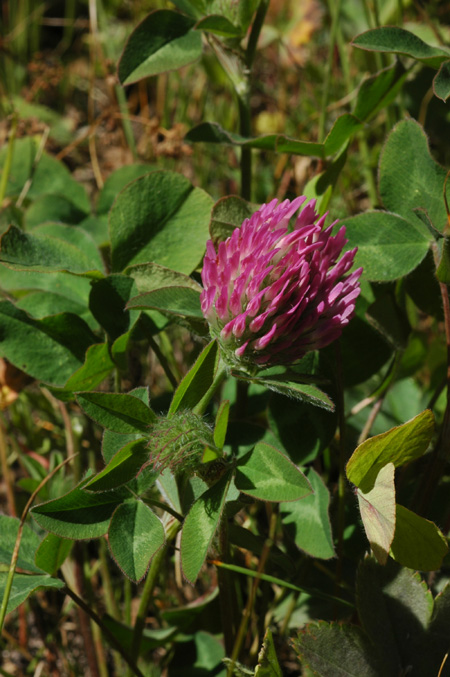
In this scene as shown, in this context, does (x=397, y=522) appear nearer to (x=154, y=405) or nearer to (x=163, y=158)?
(x=154, y=405)

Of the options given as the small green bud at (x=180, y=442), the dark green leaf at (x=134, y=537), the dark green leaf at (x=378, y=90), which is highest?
the dark green leaf at (x=378, y=90)

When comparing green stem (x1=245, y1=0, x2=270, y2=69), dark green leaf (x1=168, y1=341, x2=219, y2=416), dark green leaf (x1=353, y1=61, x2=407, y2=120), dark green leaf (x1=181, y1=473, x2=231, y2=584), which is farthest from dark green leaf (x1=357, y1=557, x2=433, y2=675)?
green stem (x1=245, y1=0, x2=270, y2=69)

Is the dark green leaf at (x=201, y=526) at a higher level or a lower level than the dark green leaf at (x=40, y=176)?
lower

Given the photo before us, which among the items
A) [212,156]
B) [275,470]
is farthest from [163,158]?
[275,470]

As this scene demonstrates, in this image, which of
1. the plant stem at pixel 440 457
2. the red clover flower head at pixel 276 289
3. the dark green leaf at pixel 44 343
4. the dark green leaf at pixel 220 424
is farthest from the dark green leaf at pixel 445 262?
the dark green leaf at pixel 44 343

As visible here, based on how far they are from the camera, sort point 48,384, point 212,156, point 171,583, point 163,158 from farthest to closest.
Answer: point 212,156
point 163,158
point 171,583
point 48,384

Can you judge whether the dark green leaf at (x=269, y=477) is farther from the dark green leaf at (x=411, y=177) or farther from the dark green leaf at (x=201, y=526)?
the dark green leaf at (x=411, y=177)
